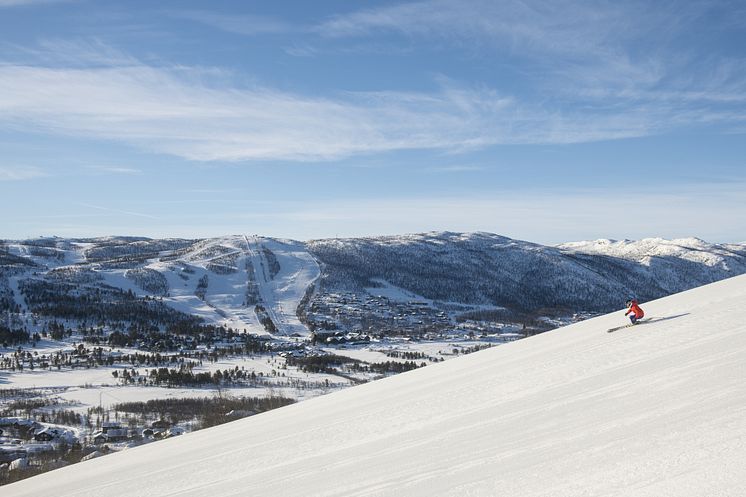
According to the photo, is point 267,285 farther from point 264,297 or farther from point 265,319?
point 265,319

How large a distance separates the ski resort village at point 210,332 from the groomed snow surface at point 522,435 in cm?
98

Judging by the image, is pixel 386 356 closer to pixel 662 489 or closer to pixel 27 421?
pixel 27 421

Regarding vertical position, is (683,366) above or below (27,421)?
above

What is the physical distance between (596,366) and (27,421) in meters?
36.7

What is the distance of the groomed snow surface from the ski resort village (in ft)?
3.22

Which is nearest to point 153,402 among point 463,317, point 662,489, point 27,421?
point 27,421

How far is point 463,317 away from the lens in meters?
124

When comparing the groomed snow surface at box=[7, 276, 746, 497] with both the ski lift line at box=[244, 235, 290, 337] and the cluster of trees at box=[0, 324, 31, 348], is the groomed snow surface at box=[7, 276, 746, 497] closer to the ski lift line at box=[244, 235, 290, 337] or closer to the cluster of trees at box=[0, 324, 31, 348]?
the cluster of trees at box=[0, 324, 31, 348]

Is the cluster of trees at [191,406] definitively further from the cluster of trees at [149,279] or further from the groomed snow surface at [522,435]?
the cluster of trees at [149,279]

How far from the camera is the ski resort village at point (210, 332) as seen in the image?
34094 millimetres

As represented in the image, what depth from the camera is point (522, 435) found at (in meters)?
5.24

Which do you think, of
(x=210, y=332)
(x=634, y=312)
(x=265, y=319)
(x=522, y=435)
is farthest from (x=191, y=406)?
(x=265, y=319)

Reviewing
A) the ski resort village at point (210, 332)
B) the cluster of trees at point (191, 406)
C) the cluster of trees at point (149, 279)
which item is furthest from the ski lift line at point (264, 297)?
the cluster of trees at point (191, 406)

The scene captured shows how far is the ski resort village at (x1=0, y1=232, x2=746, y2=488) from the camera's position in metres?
34.1
